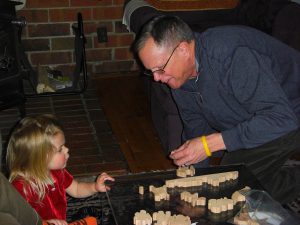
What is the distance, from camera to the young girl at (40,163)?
5.71 ft

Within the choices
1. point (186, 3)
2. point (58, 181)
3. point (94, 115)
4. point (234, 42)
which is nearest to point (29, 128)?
point (58, 181)

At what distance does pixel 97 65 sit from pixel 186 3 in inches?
39.5

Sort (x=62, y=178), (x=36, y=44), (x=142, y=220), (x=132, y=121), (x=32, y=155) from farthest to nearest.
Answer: (x=36, y=44)
(x=132, y=121)
(x=62, y=178)
(x=32, y=155)
(x=142, y=220)

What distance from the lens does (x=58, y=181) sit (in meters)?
1.88

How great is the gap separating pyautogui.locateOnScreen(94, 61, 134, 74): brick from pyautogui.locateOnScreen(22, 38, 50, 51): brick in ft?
1.46

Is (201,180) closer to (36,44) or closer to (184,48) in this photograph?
(184,48)

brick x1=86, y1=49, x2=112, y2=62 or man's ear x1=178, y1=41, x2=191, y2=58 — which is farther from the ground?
man's ear x1=178, y1=41, x2=191, y2=58

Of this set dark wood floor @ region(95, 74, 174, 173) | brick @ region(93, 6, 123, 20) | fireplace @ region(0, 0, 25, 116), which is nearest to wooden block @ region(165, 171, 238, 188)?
dark wood floor @ region(95, 74, 174, 173)

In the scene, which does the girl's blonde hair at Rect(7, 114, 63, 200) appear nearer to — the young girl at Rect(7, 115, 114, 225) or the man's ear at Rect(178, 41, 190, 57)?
the young girl at Rect(7, 115, 114, 225)

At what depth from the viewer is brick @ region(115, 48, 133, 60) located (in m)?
4.01

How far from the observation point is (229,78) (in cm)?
182

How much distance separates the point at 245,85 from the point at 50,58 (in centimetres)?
242

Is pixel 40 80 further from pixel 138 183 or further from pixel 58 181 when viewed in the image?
pixel 138 183

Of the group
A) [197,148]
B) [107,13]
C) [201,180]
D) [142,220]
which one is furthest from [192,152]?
[107,13]
